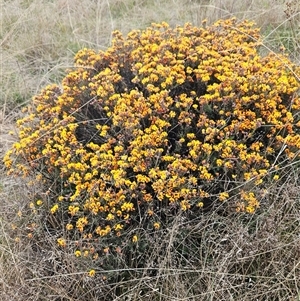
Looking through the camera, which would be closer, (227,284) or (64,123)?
(227,284)

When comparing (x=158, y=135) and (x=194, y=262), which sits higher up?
(x=158, y=135)

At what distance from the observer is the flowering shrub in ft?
7.88

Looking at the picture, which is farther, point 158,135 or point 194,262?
point 158,135

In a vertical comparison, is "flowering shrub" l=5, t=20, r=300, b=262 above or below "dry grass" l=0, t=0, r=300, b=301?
above

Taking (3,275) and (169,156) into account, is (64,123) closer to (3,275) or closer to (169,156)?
(169,156)

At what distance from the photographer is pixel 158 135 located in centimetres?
253

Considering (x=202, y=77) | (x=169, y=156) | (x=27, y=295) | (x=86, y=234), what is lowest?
(x=27, y=295)

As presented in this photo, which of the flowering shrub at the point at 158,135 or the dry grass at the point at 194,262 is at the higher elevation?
the flowering shrub at the point at 158,135

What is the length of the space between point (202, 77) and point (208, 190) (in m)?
0.68

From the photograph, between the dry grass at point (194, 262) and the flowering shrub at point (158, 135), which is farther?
the flowering shrub at point (158, 135)

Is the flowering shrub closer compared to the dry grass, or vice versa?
the dry grass

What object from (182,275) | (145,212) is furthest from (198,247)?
(145,212)

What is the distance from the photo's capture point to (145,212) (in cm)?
238

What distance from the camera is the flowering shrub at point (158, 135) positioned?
2400 millimetres
